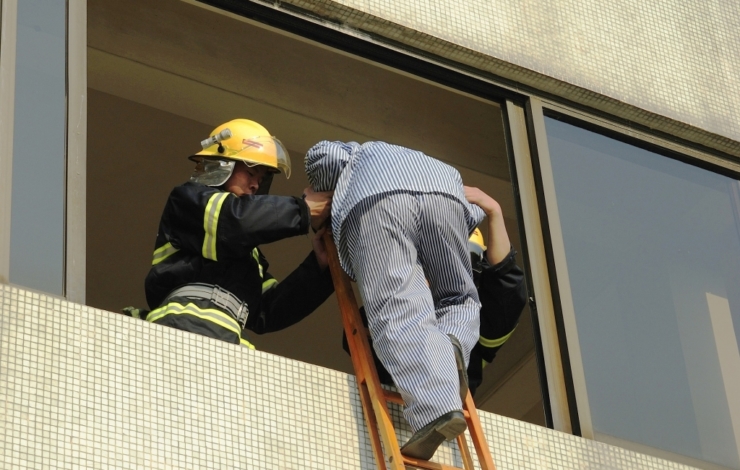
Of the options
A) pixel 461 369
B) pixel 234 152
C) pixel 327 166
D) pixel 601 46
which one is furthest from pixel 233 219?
pixel 601 46

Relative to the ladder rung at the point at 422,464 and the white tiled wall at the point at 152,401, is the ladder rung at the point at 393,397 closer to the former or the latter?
the white tiled wall at the point at 152,401

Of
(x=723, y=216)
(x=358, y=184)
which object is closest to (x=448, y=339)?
(x=358, y=184)

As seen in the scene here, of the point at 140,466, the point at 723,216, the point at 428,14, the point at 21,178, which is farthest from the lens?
the point at 723,216

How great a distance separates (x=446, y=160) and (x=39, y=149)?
11.3 ft

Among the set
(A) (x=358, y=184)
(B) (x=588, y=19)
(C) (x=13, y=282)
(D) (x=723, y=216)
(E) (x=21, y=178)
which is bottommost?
(C) (x=13, y=282)

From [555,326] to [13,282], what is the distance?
253cm

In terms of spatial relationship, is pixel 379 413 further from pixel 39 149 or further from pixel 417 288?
pixel 39 149

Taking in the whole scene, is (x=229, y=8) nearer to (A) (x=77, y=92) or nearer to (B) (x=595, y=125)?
(A) (x=77, y=92)

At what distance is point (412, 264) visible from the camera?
18.1ft

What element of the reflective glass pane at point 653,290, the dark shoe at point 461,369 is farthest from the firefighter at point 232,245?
the reflective glass pane at point 653,290

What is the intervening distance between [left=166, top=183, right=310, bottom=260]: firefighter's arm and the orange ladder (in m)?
0.43

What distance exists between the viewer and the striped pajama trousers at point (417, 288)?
17.0 feet

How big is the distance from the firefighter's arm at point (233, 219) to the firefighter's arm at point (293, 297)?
494 mm

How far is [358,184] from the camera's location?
5.73 m
